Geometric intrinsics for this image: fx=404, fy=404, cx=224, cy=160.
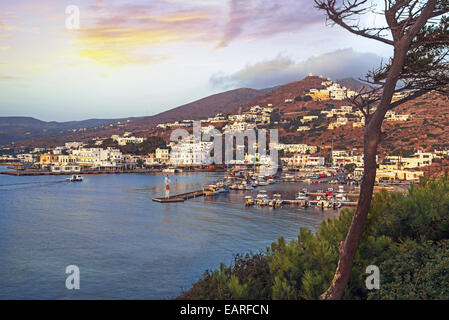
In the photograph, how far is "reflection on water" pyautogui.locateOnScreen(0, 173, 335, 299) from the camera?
986 cm

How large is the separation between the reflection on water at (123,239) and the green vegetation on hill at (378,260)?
409 cm

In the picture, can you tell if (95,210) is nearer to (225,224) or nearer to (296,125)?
(225,224)

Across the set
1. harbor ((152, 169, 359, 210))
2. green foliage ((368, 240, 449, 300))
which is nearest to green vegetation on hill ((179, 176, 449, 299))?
green foliage ((368, 240, 449, 300))

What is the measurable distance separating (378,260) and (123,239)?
40.8ft

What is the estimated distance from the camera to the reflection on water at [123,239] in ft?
32.3

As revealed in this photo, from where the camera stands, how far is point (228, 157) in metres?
54.7

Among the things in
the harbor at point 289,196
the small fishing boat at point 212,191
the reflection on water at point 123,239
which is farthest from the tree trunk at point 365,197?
the small fishing boat at point 212,191

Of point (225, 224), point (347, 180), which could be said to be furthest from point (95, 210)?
point (347, 180)

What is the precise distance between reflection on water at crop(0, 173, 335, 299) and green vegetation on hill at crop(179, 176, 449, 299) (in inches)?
161

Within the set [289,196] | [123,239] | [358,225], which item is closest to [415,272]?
[358,225]

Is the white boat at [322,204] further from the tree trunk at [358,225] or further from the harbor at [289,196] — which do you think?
the tree trunk at [358,225]

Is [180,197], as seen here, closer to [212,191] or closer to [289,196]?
[212,191]

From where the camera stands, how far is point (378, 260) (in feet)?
11.6

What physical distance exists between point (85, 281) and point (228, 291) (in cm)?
762
